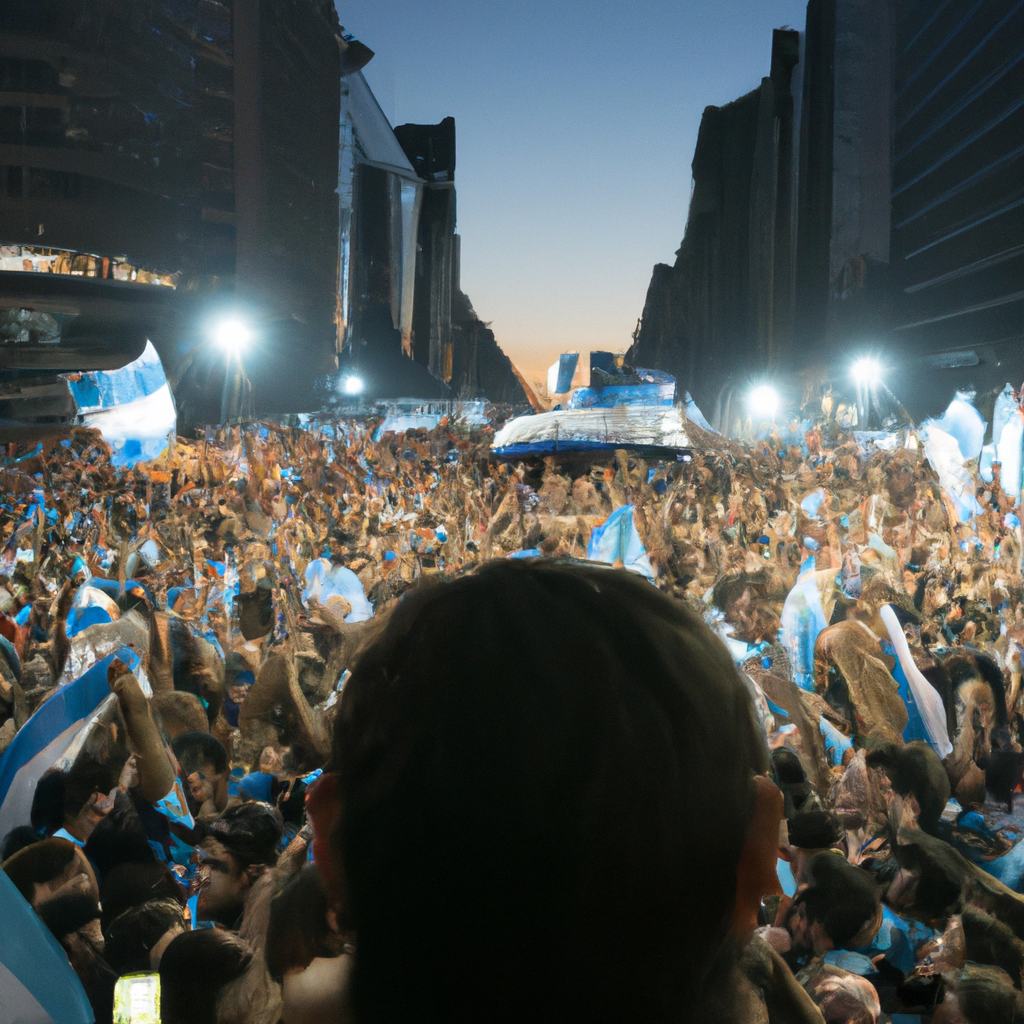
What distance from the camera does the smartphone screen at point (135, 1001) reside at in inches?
84.4

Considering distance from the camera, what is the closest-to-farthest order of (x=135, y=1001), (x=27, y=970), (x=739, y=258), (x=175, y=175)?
(x=27, y=970) → (x=135, y=1001) → (x=175, y=175) → (x=739, y=258)

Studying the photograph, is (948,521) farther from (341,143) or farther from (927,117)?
(341,143)

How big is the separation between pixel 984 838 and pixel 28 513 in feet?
26.3

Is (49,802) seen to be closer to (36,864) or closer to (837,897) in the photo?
(36,864)

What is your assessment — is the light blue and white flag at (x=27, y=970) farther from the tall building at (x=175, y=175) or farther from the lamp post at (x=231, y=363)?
the lamp post at (x=231, y=363)

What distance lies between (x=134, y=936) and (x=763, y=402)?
57.4 ft

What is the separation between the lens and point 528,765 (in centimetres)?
59

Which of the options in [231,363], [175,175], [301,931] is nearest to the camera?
[301,931]

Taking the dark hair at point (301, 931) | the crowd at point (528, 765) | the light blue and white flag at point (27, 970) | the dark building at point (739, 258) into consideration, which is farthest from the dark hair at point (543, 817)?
the dark building at point (739, 258)

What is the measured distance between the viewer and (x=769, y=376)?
750 inches

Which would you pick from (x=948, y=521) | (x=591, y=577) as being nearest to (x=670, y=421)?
(x=948, y=521)

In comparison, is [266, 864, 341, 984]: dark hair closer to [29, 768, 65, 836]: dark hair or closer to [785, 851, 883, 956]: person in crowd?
[29, 768, 65, 836]: dark hair

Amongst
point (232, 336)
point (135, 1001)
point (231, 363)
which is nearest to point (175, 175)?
point (232, 336)

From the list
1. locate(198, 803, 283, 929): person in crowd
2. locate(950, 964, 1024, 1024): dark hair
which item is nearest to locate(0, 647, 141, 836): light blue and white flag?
locate(198, 803, 283, 929): person in crowd
